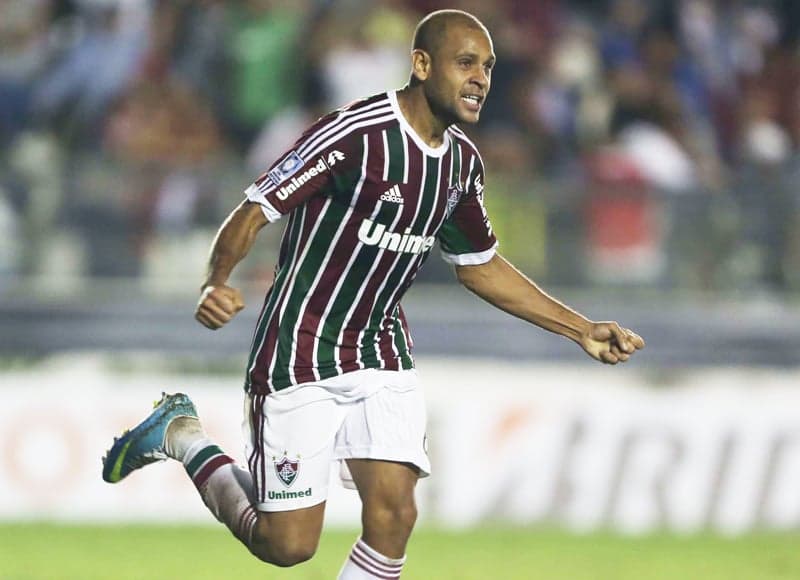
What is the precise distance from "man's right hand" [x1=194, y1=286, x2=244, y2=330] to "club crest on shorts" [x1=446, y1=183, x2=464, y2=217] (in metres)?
1.03

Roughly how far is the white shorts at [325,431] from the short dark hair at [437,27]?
1.18 m

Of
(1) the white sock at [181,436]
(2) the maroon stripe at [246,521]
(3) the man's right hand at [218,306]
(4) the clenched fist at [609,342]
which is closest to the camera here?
(3) the man's right hand at [218,306]

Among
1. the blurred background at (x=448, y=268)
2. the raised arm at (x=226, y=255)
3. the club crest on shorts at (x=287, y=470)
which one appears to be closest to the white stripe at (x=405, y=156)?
the raised arm at (x=226, y=255)

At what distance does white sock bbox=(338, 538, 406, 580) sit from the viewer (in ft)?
19.5

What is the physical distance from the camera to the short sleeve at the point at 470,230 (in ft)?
20.1

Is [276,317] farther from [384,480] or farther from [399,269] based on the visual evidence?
[384,480]

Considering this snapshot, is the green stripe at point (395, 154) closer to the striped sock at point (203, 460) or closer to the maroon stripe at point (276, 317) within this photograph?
the maroon stripe at point (276, 317)

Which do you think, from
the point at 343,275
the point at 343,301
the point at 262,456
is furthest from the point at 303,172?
the point at 262,456

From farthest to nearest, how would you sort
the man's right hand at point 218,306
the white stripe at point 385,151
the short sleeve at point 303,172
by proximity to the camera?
the white stripe at point 385,151 → the short sleeve at point 303,172 → the man's right hand at point 218,306

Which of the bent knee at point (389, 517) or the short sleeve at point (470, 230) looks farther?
the short sleeve at point (470, 230)

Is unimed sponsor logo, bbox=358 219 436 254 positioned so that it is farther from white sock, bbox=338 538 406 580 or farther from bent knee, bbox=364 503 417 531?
white sock, bbox=338 538 406 580

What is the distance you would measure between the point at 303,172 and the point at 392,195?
330mm

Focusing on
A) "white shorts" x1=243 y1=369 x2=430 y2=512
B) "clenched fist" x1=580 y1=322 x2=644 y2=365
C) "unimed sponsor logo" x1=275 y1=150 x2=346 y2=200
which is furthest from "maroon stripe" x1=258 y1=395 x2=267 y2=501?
"clenched fist" x1=580 y1=322 x2=644 y2=365

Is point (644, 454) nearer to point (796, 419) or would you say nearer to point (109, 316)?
point (796, 419)
